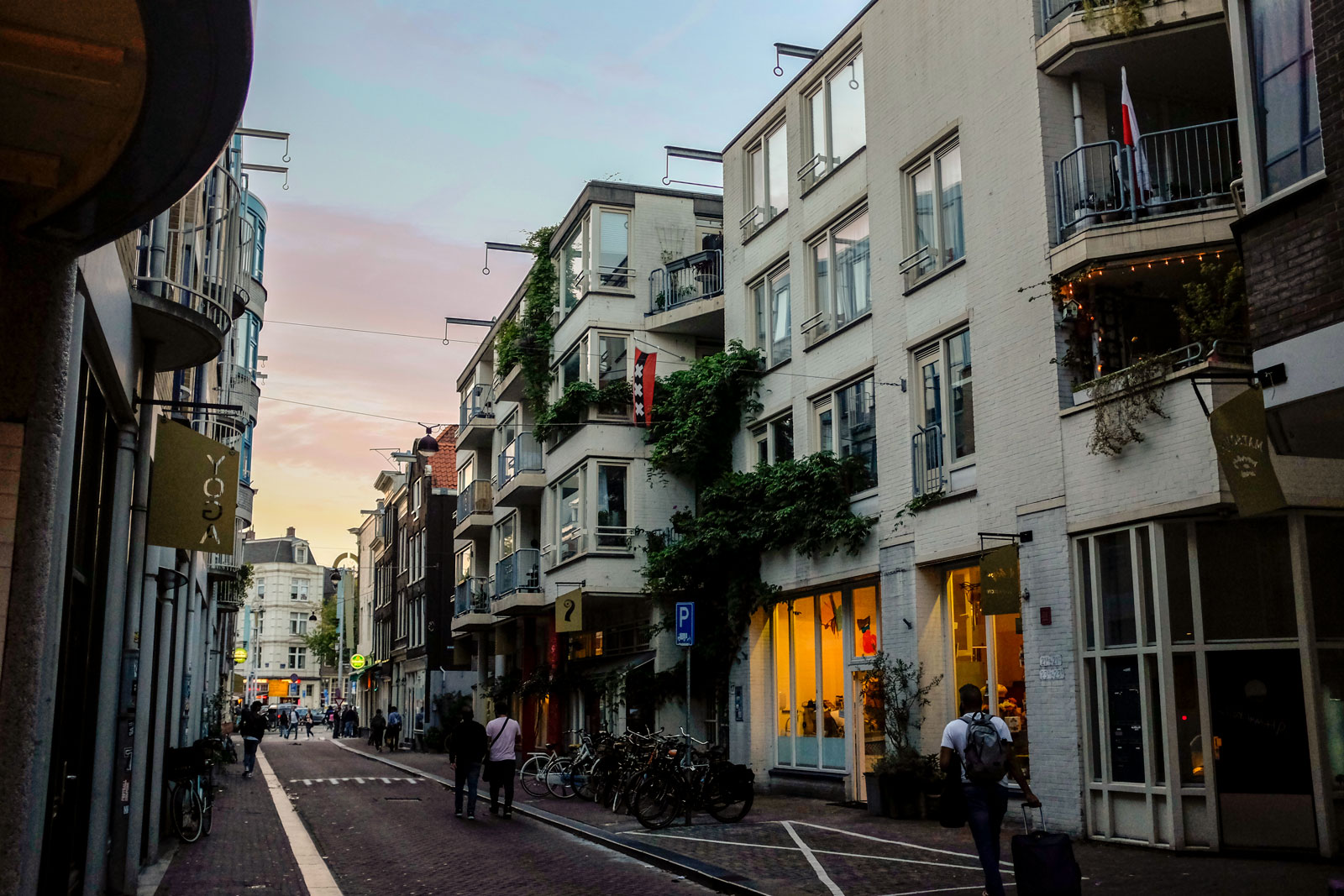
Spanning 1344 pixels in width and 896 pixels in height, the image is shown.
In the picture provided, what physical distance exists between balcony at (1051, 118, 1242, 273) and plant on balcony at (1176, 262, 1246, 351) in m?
0.61

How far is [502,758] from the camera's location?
62.8 ft

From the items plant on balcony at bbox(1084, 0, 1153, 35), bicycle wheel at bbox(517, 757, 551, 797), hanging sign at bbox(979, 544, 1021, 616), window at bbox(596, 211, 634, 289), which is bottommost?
bicycle wheel at bbox(517, 757, 551, 797)

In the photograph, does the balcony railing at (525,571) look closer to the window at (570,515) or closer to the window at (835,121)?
the window at (570,515)

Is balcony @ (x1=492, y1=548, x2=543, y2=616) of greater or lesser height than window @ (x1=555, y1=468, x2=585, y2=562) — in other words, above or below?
below

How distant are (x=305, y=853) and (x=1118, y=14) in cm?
1364

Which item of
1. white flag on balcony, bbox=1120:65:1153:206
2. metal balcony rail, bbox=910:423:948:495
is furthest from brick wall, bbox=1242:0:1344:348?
metal balcony rail, bbox=910:423:948:495

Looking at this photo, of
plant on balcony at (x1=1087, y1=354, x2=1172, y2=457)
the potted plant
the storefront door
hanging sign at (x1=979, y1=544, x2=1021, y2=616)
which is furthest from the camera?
the potted plant

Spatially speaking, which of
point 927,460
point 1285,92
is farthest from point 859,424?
point 1285,92

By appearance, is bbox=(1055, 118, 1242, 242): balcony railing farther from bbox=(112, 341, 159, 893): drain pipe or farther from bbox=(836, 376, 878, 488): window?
bbox=(112, 341, 159, 893): drain pipe

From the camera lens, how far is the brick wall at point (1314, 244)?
8.47 meters

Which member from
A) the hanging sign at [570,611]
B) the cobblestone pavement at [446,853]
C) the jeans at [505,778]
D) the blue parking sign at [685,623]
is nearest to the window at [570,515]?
the hanging sign at [570,611]

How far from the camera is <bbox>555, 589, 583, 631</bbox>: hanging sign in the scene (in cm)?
2833

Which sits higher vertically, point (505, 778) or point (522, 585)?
point (522, 585)

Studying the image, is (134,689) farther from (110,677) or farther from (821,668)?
(821,668)
